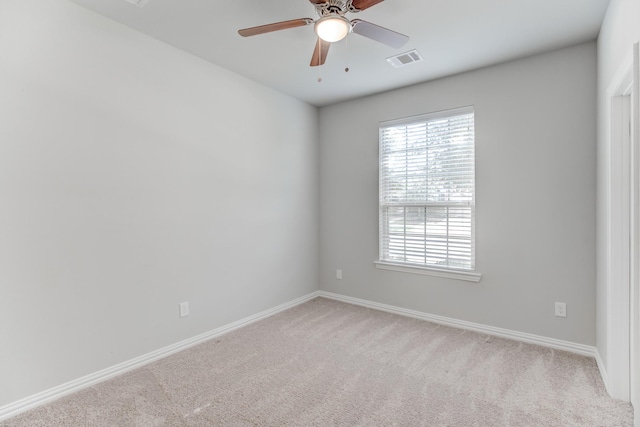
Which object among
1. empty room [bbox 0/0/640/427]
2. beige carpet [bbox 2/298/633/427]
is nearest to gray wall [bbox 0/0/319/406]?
empty room [bbox 0/0/640/427]

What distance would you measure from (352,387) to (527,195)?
7.44 feet

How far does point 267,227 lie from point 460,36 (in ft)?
8.52

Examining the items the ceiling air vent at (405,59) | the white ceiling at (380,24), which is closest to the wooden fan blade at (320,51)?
the white ceiling at (380,24)

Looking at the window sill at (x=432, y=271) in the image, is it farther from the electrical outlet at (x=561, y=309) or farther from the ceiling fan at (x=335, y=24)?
the ceiling fan at (x=335, y=24)

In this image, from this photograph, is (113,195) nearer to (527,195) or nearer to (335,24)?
(335,24)

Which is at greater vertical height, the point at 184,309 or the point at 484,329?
the point at 184,309

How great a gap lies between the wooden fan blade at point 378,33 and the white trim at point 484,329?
106 inches

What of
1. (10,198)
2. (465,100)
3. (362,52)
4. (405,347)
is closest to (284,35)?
(362,52)

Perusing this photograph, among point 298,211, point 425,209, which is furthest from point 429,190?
point 298,211

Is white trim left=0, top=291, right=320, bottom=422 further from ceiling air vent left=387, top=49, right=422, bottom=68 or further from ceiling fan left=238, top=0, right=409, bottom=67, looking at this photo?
ceiling air vent left=387, top=49, right=422, bottom=68

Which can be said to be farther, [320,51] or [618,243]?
[320,51]

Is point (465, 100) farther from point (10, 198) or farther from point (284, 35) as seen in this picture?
point (10, 198)

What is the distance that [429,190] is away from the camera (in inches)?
137

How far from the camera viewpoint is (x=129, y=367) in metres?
2.46
